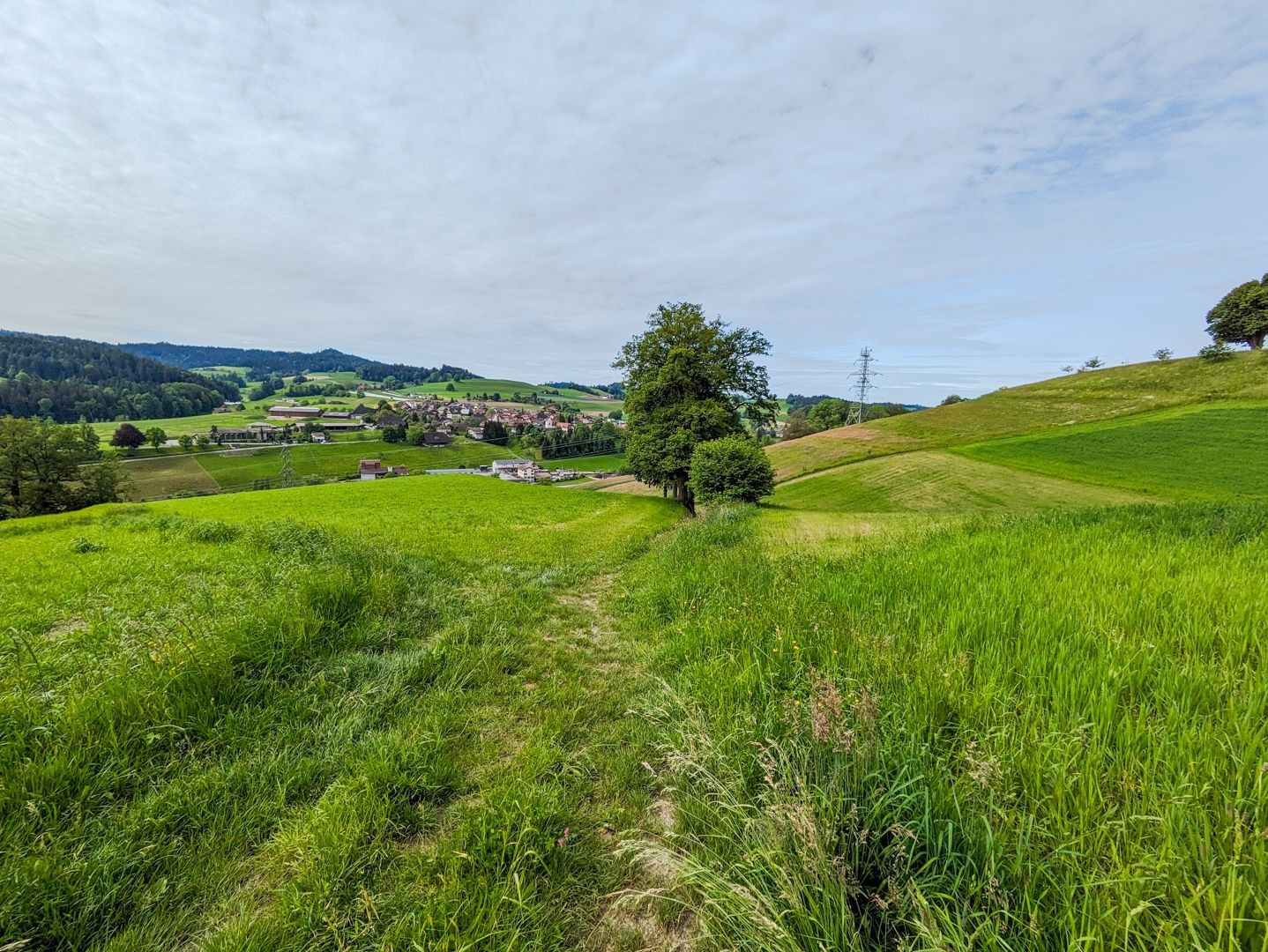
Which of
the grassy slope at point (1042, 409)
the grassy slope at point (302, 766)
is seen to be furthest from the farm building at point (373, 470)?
the grassy slope at point (302, 766)

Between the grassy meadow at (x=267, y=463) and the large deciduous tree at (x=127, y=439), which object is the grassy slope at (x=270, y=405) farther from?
the grassy meadow at (x=267, y=463)

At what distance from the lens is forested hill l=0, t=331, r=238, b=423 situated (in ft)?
282

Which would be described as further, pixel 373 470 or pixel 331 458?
pixel 331 458

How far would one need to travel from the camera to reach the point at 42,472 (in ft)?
113

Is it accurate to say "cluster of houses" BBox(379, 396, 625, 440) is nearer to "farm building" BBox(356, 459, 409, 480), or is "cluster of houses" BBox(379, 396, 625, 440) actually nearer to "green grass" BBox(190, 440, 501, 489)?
"green grass" BBox(190, 440, 501, 489)

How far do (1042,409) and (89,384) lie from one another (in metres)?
187

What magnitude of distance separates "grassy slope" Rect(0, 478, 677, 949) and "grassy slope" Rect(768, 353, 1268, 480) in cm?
4101

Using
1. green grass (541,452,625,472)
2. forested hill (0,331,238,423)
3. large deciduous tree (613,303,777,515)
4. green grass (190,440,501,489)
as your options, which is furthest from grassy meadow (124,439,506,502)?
large deciduous tree (613,303,777,515)

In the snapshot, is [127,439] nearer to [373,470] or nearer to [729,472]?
[373,470]

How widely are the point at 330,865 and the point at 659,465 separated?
2399 centimetres

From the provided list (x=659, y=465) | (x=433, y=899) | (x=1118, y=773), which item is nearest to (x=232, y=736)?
(x=433, y=899)

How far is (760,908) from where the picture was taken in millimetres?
1815

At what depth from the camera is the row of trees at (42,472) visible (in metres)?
32.9

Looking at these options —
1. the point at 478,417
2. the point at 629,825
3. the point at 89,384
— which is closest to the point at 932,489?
the point at 629,825
